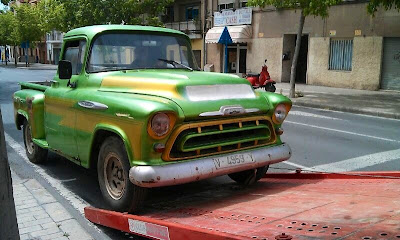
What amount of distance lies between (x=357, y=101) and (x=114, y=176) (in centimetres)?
1330

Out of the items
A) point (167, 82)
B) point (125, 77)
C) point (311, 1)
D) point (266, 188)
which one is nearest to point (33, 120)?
point (125, 77)

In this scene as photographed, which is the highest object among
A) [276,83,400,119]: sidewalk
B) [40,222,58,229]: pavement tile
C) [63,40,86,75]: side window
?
[63,40,86,75]: side window

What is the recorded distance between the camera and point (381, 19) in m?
19.5

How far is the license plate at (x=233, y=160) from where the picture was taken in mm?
3986

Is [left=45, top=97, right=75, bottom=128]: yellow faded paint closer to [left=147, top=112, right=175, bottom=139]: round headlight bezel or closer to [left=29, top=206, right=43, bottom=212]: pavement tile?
[left=29, top=206, right=43, bottom=212]: pavement tile

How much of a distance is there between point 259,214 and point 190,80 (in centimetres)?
152

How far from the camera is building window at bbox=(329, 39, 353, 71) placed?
69.6ft

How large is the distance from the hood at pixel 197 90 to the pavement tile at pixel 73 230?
4.76 ft

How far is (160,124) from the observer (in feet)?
12.3

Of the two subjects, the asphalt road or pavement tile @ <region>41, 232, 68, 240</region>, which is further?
the asphalt road

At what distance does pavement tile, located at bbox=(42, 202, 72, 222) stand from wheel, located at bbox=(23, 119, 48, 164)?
1889 mm

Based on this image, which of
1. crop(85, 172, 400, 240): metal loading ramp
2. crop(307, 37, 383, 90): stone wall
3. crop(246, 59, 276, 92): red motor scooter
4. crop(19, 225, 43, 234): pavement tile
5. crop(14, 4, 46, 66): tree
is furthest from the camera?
crop(14, 4, 46, 66): tree

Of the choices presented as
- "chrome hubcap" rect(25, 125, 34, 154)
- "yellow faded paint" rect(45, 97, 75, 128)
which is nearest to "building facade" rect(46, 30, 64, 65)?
"chrome hubcap" rect(25, 125, 34, 154)

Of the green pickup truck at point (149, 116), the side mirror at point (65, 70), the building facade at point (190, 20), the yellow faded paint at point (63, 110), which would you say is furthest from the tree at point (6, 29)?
the green pickup truck at point (149, 116)
